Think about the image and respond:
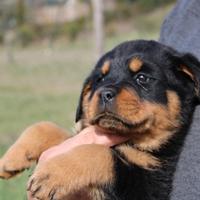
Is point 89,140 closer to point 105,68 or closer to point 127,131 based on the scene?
point 127,131

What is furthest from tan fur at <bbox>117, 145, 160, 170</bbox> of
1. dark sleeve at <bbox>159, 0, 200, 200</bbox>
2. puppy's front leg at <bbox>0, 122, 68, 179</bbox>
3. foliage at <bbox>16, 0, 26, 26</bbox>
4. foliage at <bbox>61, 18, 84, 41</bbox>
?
foliage at <bbox>16, 0, 26, 26</bbox>

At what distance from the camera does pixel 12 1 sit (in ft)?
120

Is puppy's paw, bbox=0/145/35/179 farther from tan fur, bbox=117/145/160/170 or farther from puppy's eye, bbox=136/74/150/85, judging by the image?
puppy's eye, bbox=136/74/150/85

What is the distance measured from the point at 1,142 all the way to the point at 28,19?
30040 mm

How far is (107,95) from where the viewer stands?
3131mm

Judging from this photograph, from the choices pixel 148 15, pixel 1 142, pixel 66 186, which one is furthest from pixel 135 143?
pixel 148 15

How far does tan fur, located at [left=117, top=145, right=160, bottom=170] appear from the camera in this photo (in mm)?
3086

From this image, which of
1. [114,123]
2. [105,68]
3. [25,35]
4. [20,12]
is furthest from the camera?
[20,12]

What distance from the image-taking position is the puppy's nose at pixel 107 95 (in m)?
3.12

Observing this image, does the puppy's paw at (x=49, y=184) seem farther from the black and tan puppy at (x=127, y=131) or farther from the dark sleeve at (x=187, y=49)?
the dark sleeve at (x=187, y=49)

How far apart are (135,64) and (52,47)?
99.5 ft

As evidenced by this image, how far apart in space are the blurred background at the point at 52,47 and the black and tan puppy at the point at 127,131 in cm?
242

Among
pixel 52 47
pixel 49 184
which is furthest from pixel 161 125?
pixel 52 47

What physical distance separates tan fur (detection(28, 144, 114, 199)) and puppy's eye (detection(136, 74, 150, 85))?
22.0 inches
